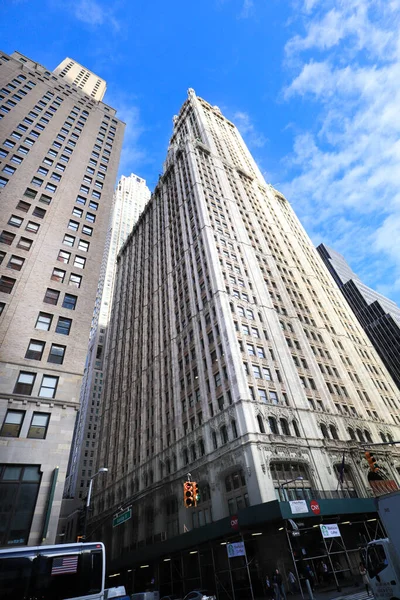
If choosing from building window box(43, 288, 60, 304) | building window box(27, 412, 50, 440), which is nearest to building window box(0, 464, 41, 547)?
building window box(27, 412, 50, 440)

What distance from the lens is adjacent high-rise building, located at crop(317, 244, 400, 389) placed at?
115 metres

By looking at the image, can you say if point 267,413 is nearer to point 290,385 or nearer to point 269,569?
point 290,385

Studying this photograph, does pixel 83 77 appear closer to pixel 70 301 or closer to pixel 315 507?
pixel 70 301

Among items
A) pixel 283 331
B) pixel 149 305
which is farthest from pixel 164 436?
pixel 149 305

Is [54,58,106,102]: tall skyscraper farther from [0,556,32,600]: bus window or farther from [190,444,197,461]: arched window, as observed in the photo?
[0,556,32,600]: bus window

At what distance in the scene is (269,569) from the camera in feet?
96.4

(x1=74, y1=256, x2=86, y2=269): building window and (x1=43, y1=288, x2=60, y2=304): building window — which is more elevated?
(x1=74, y1=256, x2=86, y2=269): building window

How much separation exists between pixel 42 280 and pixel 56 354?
289 inches

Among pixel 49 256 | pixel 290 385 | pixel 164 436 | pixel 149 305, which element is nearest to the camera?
pixel 49 256

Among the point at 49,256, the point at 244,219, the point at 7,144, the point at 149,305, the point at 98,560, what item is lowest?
the point at 98,560

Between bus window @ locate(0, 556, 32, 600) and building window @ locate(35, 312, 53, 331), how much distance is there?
17975mm

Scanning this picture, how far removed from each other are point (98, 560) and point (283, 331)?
4315cm

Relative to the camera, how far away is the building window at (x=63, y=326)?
1120 inches

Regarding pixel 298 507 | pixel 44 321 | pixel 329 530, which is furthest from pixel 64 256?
pixel 329 530
